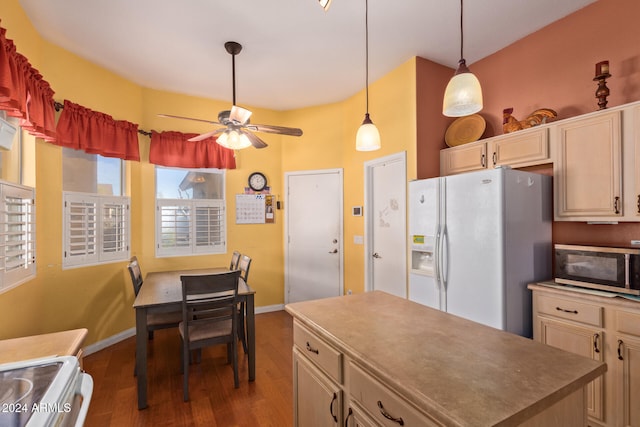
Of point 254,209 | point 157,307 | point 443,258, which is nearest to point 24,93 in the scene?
point 157,307

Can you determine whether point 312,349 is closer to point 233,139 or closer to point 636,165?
point 233,139

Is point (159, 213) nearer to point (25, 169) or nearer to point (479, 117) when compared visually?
point (25, 169)

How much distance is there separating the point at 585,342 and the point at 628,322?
269 mm

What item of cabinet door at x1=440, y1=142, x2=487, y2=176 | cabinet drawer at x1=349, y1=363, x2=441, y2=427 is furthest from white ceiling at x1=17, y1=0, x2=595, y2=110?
cabinet drawer at x1=349, y1=363, x2=441, y2=427

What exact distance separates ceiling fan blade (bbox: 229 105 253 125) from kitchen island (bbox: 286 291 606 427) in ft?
5.55

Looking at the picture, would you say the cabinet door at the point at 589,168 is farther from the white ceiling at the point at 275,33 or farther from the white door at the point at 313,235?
the white door at the point at 313,235

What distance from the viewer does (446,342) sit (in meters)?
1.19

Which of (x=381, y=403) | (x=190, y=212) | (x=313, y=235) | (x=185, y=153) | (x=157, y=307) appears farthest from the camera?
(x=313, y=235)

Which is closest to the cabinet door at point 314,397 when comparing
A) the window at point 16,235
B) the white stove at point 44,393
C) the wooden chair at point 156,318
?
the white stove at point 44,393

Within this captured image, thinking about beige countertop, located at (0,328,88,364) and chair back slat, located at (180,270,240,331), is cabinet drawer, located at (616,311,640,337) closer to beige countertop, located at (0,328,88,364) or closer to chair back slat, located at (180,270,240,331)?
chair back slat, located at (180,270,240,331)

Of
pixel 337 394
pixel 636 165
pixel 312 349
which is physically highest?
pixel 636 165

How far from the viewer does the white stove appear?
30.9 inches

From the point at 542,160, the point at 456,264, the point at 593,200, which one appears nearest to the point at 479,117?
the point at 542,160

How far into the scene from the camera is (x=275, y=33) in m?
2.61
